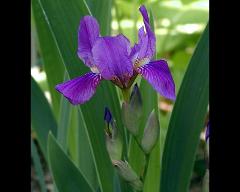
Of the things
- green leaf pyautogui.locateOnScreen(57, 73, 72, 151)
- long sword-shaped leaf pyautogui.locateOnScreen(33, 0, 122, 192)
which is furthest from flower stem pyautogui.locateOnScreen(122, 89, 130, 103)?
green leaf pyautogui.locateOnScreen(57, 73, 72, 151)

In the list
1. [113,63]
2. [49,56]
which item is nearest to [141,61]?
[113,63]

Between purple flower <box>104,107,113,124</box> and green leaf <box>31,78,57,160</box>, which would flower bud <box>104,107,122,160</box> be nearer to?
purple flower <box>104,107,113,124</box>

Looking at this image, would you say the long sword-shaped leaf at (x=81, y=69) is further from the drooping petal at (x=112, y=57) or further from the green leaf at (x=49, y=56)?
the green leaf at (x=49, y=56)

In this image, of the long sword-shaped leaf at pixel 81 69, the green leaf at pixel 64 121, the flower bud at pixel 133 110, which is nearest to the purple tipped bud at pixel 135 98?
the flower bud at pixel 133 110
